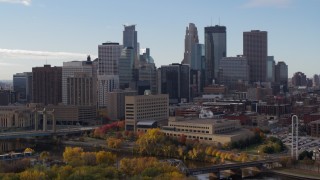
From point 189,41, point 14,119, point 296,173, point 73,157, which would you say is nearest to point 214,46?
point 189,41

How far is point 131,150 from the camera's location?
5172 cm

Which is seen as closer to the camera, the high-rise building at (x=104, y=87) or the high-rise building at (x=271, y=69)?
the high-rise building at (x=104, y=87)

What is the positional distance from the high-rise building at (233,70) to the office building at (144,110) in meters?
64.6

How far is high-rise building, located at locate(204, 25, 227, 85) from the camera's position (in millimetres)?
149250

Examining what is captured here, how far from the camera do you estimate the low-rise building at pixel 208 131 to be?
5391 centimetres

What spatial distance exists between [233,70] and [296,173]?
9769cm

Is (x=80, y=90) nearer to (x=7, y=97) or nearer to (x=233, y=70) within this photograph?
(x=7, y=97)

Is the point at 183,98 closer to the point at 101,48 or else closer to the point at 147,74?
the point at 147,74

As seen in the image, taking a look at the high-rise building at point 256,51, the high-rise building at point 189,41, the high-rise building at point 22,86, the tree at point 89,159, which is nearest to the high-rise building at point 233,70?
the high-rise building at point 256,51

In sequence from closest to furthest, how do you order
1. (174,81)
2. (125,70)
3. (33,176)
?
(33,176) < (125,70) < (174,81)

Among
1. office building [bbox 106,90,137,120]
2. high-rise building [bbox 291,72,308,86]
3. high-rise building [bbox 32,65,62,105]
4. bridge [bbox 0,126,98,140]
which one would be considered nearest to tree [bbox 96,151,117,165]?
bridge [bbox 0,126,98,140]

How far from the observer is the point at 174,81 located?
112562 mm

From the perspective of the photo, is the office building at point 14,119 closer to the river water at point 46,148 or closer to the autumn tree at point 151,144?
the river water at point 46,148

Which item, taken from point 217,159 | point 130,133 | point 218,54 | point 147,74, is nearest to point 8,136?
point 130,133
